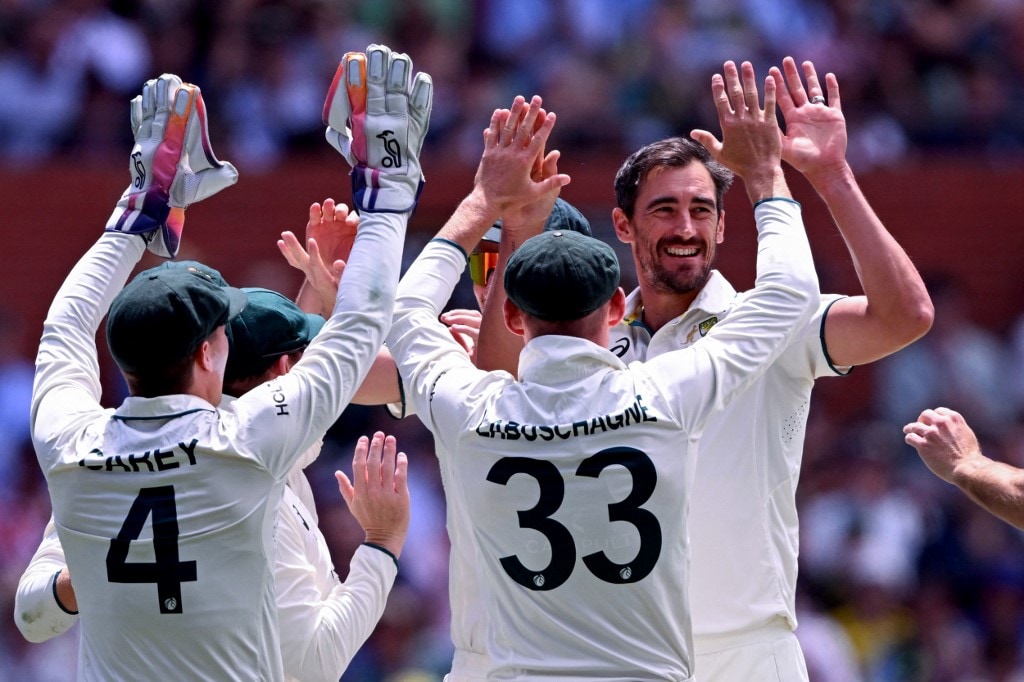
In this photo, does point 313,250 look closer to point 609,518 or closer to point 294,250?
point 294,250

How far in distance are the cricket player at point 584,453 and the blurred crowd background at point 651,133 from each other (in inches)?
230

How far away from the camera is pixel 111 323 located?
3.71 meters

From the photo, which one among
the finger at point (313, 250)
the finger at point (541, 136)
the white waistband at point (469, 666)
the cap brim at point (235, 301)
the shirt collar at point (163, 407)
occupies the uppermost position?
the finger at point (541, 136)

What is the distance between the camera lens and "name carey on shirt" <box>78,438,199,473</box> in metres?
3.62

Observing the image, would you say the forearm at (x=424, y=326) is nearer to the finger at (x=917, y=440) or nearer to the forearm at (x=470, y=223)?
the forearm at (x=470, y=223)

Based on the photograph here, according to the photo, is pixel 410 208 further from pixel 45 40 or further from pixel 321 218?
pixel 45 40

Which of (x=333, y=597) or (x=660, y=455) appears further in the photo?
(x=333, y=597)

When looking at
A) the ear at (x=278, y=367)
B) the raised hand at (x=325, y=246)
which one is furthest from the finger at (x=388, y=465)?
the raised hand at (x=325, y=246)

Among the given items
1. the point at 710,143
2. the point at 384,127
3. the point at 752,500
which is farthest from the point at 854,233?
the point at 384,127

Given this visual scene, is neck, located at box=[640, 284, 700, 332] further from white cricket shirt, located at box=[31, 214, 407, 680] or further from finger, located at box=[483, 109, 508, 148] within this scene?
white cricket shirt, located at box=[31, 214, 407, 680]

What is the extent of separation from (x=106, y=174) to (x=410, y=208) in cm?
763

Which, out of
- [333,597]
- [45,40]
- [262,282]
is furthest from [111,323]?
[45,40]

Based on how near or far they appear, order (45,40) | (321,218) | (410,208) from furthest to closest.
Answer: (45,40) → (321,218) → (410,208)

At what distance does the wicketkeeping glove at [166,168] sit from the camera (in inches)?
170
